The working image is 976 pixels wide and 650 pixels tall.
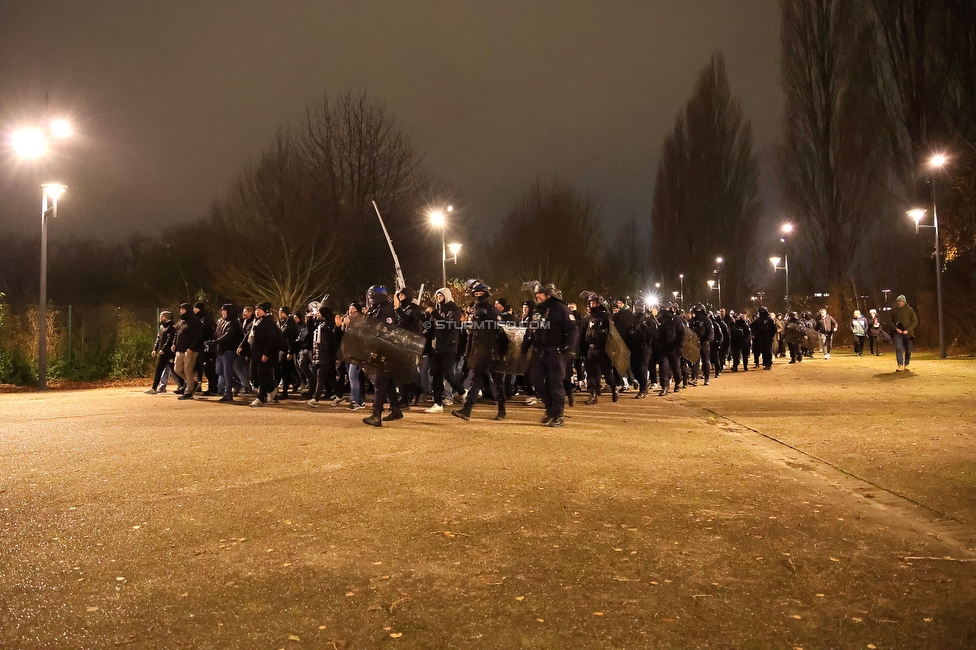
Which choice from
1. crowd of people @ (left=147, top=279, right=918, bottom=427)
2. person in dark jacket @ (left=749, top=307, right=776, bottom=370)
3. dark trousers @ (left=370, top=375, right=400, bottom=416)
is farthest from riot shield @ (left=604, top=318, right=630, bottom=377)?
person in dark jacket @ (left=749, top=307, right=776, bottom=370)

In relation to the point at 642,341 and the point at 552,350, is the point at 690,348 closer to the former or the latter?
the point at 642,341

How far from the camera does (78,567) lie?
14.2 feet

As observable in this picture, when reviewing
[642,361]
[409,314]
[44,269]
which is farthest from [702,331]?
[44,269]

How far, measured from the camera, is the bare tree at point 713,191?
199ft

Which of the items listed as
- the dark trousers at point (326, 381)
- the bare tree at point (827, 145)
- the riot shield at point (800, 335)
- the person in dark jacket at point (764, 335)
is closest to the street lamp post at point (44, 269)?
the dark trousers at point (326, 381)

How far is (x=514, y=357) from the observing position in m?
12.8

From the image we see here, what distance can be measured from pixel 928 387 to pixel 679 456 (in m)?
9.54

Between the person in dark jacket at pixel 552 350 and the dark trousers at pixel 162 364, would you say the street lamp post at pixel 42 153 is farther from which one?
the person in dark jacket at pixel 552 350

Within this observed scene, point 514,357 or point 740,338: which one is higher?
point 740,338

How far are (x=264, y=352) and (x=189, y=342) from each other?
80.7 inches

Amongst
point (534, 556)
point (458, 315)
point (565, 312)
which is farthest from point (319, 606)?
point (458, 315)

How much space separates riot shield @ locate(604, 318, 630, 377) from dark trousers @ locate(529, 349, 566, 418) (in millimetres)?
3425

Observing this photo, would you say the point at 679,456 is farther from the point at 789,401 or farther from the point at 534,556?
the point at 789,401

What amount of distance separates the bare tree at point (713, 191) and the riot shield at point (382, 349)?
54385 mm
